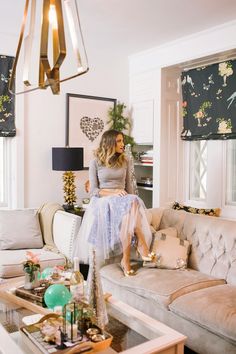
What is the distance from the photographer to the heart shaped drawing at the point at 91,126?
4.92 m

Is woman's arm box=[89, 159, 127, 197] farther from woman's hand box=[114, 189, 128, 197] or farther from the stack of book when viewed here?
the stack of book

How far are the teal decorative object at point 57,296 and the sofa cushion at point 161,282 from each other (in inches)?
30.6

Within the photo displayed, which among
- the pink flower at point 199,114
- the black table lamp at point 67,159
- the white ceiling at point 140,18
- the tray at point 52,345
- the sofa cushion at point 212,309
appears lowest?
the sofa cushion at point 212,309

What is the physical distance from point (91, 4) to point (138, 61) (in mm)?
1765

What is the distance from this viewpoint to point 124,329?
2154mm

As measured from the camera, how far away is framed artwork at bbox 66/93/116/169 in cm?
480

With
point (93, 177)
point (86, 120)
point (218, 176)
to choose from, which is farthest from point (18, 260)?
point (218, 176)

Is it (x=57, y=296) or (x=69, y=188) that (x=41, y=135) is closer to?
(x=69, y=188)

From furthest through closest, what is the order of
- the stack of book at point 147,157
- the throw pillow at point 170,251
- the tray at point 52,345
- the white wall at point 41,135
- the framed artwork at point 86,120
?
the stack of book at point 147,157, the framed artwork at point 86,120, the white wall at point 41,135, the throw pillow at point 170,251, the tray at point 52,345

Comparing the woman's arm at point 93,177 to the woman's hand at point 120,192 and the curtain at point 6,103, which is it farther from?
the curtain at point 6,103

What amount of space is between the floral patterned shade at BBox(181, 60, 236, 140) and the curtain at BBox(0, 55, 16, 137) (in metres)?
2.12

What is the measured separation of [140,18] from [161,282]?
8.41 feet

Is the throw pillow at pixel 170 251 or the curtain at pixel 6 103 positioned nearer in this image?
the throw pillow at pixel 170 251

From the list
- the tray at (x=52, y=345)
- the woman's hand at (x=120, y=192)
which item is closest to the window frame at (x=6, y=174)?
the woman's hand at (x=120, y=192)
